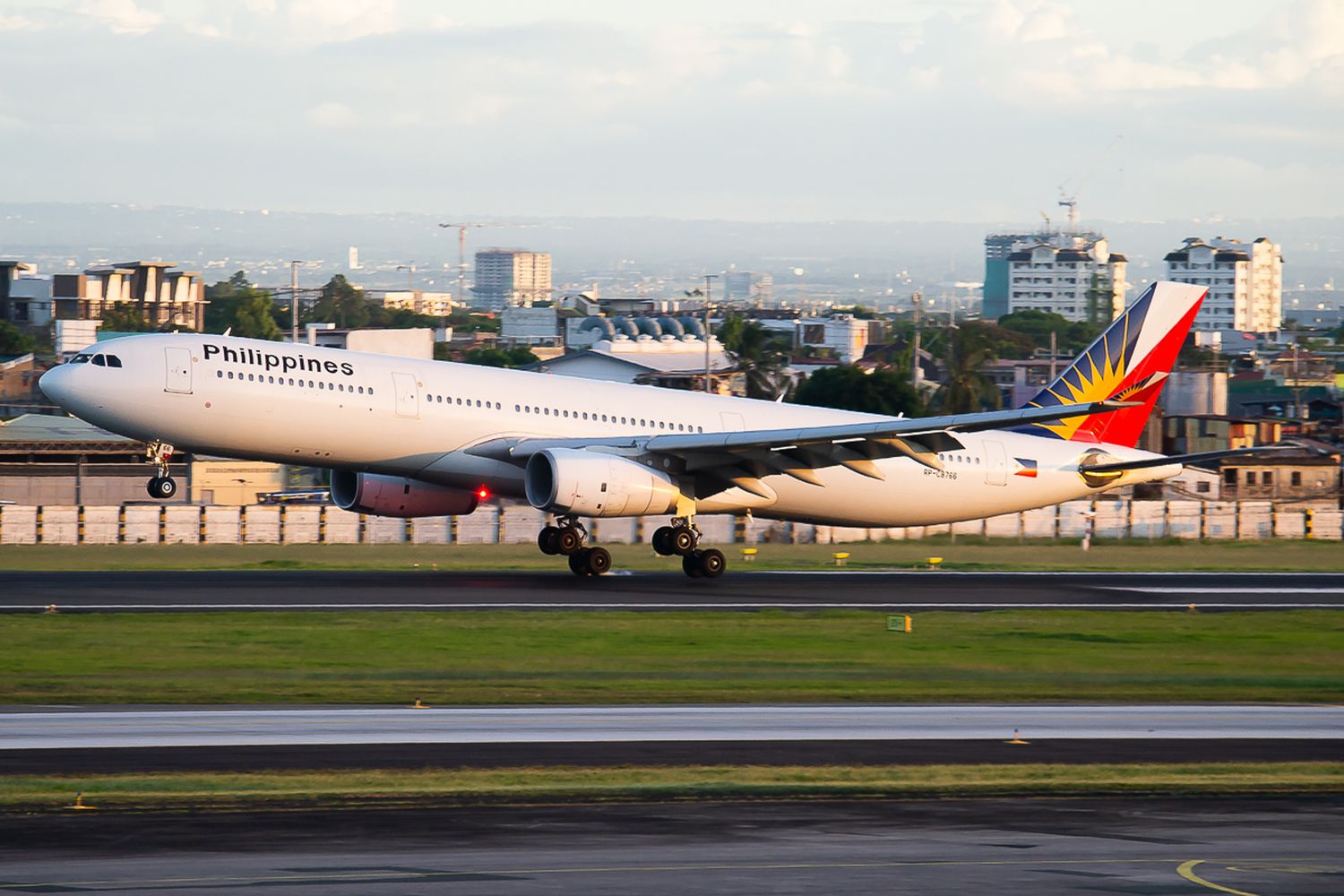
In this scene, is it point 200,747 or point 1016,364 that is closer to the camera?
point 200,747

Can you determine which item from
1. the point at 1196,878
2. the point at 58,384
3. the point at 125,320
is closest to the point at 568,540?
the point at 58,384

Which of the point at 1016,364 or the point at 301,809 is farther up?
the point at 1016,364

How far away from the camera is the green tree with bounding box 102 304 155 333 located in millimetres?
146250

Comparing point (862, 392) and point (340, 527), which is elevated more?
point (862, 392)

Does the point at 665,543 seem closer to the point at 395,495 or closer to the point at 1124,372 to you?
the point at 395,495

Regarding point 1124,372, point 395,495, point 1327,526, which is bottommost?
point 1327,526

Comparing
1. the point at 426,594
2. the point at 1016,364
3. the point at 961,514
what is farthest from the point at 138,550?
the point at 1016,364

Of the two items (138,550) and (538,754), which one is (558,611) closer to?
(538,754)

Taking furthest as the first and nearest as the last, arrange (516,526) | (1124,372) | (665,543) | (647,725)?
1. (516,526)
2. (1124,372)
3. (665,543)
4. (647,725)

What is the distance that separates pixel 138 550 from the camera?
4328 cm

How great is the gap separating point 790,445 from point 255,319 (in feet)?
436

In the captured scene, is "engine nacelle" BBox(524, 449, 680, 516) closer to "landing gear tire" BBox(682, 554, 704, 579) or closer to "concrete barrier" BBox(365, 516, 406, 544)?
"landing gear tire" BBox(682, 554, 704, 579)

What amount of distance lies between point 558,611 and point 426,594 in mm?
3384

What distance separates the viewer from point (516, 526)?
54812 millimetres
